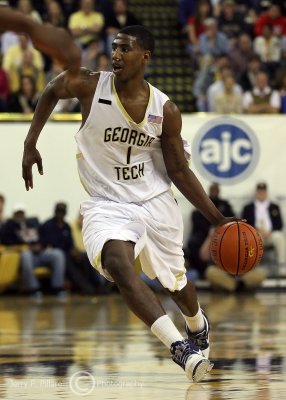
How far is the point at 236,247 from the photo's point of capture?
9.37m

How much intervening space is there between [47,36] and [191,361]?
2.50m

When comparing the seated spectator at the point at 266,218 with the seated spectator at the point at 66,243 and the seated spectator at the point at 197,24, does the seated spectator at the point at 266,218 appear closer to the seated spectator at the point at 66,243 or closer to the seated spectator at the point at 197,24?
the seated spectator at the point at 66,243

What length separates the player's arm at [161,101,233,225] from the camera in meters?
9.23

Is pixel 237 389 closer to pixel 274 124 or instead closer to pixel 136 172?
pixel 136 172

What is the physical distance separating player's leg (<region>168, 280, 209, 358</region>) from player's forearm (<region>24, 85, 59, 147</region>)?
1579 mm

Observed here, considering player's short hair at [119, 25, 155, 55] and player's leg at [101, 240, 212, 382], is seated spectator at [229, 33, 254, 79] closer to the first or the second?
player's short hair at [119, 25, 155, 55]

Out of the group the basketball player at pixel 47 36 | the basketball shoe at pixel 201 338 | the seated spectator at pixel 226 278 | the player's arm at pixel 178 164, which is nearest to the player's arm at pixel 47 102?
the player's arm at pixel 178 164

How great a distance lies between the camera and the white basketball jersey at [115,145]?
9.08 metres

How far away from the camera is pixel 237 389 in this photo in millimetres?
8234

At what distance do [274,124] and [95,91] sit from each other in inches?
501

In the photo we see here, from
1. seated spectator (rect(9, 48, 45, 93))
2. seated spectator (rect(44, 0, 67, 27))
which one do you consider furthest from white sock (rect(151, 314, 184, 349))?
seated spectator (rect(44, 0, 67, 27))

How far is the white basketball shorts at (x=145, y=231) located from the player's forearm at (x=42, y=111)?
0.59 meters

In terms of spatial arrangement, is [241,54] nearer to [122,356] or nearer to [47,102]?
[122,356]

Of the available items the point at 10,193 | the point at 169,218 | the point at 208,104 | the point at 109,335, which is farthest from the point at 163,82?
the point at 169,218
